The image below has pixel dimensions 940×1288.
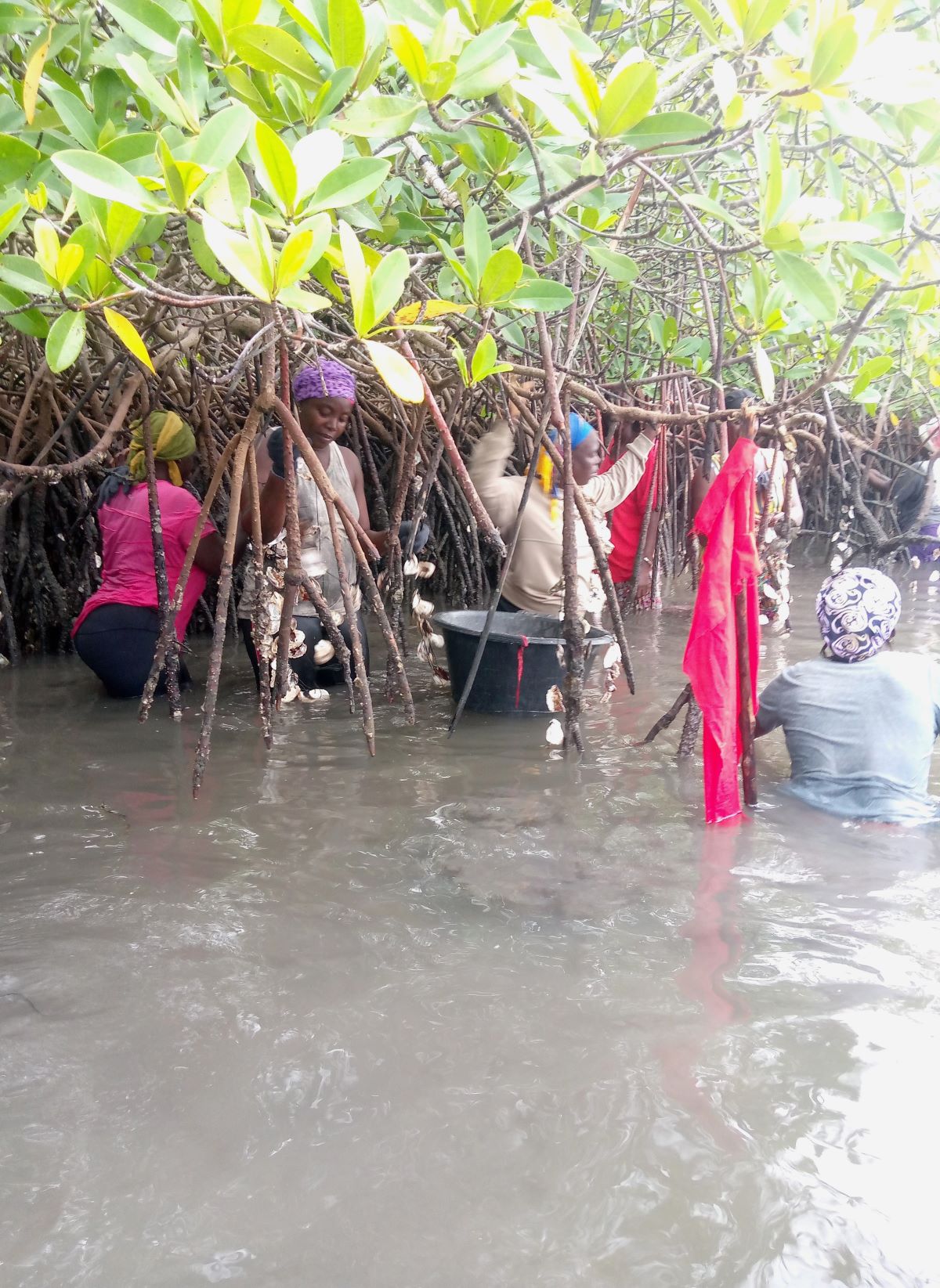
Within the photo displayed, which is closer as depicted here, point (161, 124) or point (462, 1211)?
point (462, 1211)

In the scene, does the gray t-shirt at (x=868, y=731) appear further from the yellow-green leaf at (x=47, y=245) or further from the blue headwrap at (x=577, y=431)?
the yellow-green leaf at (x=47, y=245)

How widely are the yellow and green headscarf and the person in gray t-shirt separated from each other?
222cm

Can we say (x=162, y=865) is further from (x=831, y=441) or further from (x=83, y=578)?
(x=831, y=441)

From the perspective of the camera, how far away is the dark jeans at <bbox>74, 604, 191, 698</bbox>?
343 cm

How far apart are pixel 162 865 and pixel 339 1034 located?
2.54ft

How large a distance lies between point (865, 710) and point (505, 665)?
1.14m

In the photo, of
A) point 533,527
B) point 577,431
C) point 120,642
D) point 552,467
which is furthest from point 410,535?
point 120,642

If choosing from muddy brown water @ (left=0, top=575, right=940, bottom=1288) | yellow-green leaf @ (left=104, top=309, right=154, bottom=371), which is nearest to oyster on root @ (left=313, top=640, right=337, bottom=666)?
muddy brown water @ (left=0, top=575, right=940, bottom=1288)

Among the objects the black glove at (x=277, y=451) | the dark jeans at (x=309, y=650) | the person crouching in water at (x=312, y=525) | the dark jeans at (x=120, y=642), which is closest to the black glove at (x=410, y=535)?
the person crouching in water at (x=312, y=525)

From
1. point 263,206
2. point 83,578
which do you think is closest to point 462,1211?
point 263,206

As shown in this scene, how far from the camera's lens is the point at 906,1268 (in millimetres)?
1090

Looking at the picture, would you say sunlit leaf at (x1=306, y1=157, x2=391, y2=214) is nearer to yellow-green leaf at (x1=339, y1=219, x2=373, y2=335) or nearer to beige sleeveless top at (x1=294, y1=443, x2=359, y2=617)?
yellow-green leaf at (x1=339, y1=219, x2=373, y2=335)

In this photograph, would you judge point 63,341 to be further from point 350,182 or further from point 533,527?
point 533,527

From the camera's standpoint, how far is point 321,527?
326 cm
